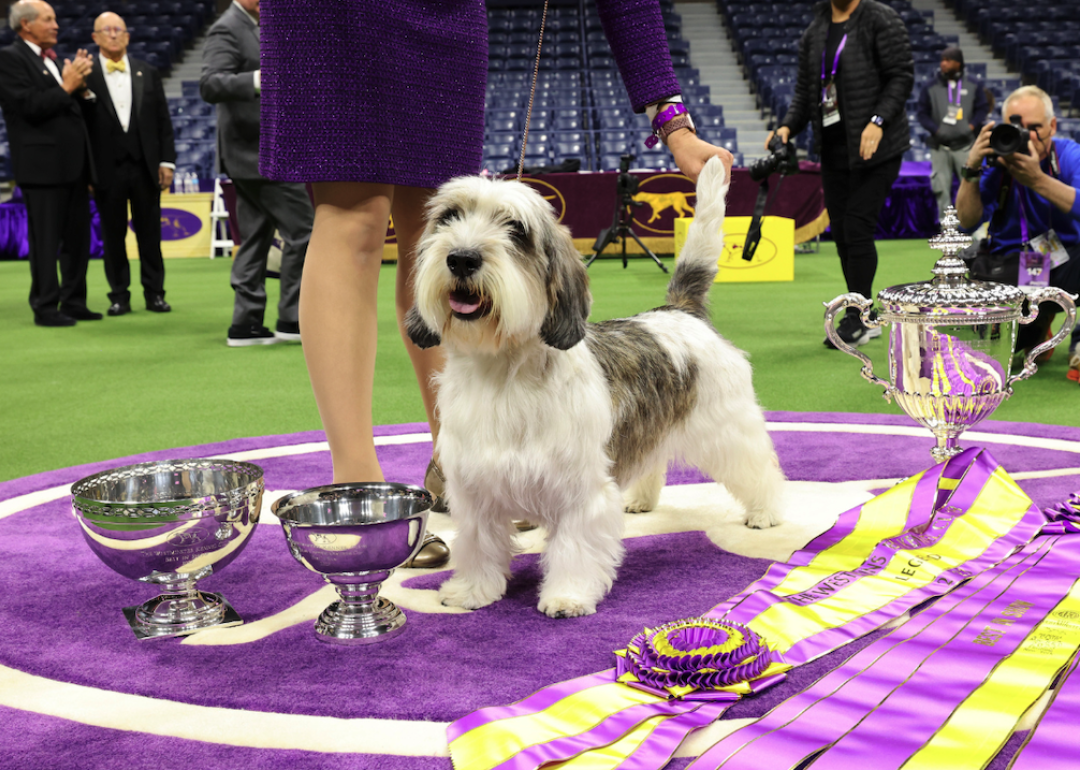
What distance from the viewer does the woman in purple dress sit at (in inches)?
82.6

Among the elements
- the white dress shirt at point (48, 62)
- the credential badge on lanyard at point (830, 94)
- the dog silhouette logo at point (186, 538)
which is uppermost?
the white dress shirt at point (48, 62)

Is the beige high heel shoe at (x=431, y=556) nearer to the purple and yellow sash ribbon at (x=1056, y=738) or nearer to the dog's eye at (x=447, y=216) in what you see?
the dog's eye at (x=447, y=216)

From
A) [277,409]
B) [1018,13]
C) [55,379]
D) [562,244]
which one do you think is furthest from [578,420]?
[1018,13]

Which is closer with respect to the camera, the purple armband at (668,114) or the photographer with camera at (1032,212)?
the purple armband at (668,114)

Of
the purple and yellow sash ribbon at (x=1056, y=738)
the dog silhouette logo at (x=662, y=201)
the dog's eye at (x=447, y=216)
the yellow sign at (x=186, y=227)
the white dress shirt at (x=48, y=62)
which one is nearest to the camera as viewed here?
the purple and yellow sash ribbon at (x=1056, y=738)

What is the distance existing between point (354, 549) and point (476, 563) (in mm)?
346

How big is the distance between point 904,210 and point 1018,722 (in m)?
12.7

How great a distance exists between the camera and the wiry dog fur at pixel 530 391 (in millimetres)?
1847

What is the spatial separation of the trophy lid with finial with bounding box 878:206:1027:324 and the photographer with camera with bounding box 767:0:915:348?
2365 mm

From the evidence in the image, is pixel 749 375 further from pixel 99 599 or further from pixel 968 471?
pixel 99 599

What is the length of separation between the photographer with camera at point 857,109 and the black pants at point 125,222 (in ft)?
16.5

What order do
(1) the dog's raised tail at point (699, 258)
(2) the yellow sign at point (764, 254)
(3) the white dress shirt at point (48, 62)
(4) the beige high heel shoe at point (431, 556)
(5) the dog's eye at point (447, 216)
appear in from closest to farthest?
1. (5) the dog's eye at point (447, 216)
2. (4) the beige high heel shoe at point (431, 556)
3. (1) the dog's raised tail at point (699, 258)
4. (3) the white dress shirt at point (48, 62)
5. (2) the yellow sign at point (764, 254)

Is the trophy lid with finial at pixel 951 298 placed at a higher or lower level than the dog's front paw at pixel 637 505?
higher

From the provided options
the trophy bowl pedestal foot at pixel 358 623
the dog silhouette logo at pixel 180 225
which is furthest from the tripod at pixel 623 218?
the trophy bowl pedestal foot at pixel 358 623
